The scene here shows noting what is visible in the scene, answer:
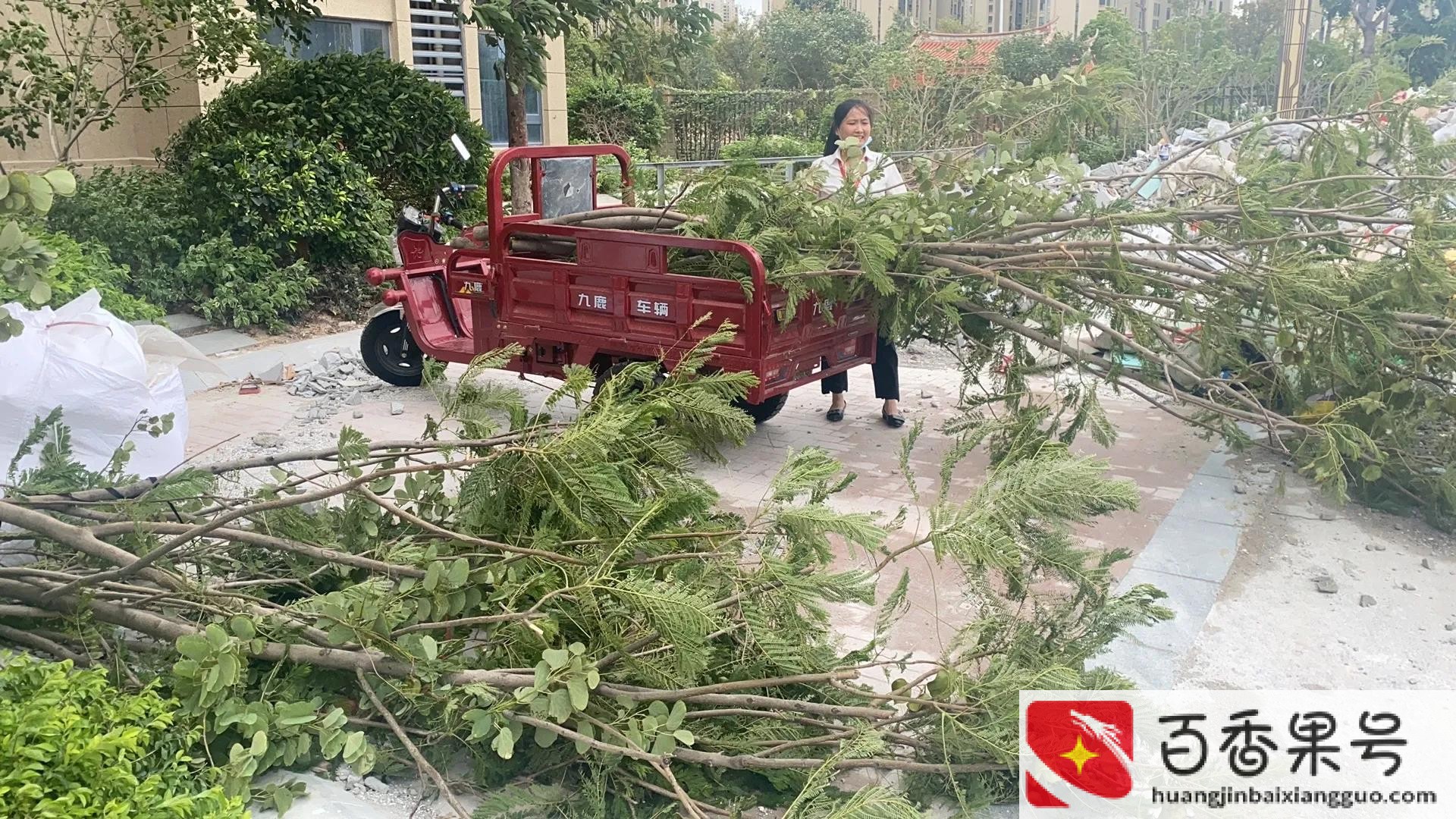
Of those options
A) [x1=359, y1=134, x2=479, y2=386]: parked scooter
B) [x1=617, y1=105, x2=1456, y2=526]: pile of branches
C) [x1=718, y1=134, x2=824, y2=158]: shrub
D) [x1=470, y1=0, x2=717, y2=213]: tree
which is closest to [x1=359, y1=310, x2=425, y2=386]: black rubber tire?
[x1=359, y1=134, x2=479, y2=386]: parked scooter

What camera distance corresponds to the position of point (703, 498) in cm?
330

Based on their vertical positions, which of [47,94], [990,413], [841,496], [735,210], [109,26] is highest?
[109,26]

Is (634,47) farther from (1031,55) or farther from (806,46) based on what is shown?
(806,46)

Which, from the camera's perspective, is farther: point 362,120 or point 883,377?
point 362,120

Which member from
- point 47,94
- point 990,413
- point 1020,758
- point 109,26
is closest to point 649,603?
point 1020,758

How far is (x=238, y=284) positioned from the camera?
373 inches

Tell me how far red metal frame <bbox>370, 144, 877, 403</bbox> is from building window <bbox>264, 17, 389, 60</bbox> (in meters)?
6.59

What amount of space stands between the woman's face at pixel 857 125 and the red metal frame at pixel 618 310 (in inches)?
43.1

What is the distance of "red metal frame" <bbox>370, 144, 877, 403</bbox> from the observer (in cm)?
570

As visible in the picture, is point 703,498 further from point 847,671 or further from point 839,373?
point 839,373

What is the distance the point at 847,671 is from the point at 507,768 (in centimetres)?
90

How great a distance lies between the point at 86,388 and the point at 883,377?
429 centimetres

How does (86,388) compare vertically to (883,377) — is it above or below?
above

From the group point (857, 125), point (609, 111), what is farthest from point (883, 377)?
point (609, 111)
